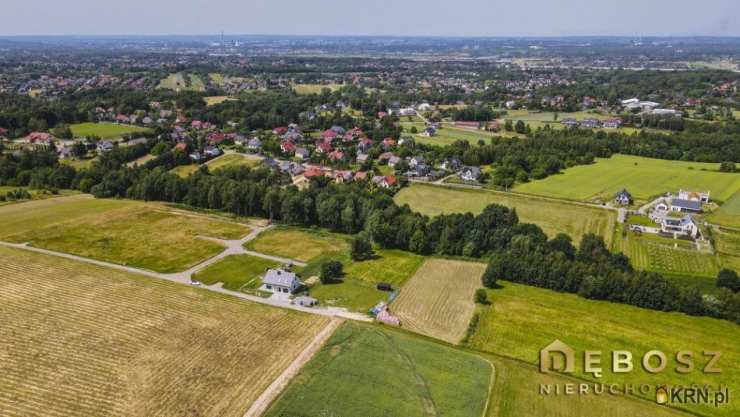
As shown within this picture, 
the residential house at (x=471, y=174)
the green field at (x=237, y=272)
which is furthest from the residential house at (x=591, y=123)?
the green field at (x=237, y=272)

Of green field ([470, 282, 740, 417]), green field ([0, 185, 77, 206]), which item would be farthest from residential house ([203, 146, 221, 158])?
green field ([470, 282, 740, 417])

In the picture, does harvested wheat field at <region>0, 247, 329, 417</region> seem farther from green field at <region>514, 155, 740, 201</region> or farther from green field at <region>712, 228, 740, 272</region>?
green field at <region>514, 155, 740, 201</region>

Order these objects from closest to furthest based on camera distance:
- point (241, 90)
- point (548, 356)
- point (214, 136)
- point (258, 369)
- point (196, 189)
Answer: point (258, 369)
point (548, 356)
point (196, 189)
point (214, 136)
point (241, 90)

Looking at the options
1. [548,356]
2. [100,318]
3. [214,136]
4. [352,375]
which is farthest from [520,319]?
[214,136]

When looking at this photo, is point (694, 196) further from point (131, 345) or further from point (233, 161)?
point (233, 161)

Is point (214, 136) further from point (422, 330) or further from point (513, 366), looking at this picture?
point (513, 366)
